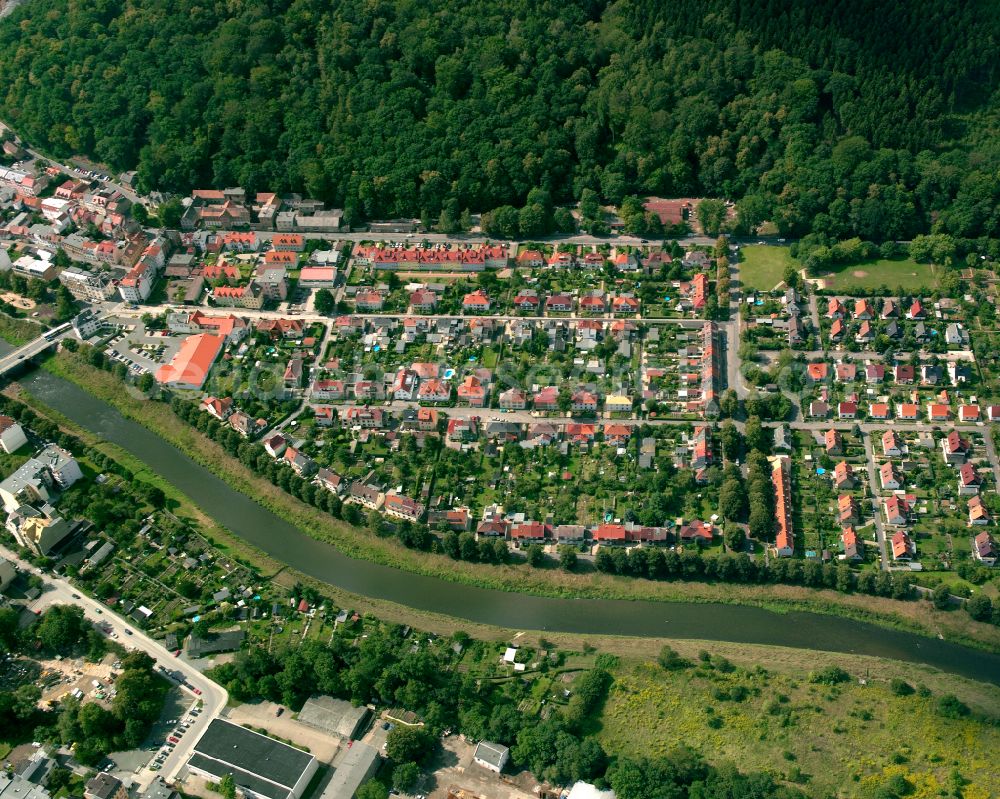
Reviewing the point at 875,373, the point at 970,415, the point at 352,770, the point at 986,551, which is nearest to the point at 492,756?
the point at 352,770

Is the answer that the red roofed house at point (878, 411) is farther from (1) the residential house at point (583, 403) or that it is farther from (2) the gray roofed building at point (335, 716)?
(2) the gray roofed building at point (335, 716)

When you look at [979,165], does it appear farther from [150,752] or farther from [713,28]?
[150,752]

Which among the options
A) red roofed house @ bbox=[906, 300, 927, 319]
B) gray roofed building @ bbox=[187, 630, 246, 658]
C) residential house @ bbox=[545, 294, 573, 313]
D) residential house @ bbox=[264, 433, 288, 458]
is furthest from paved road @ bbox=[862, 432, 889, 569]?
residential house @ bbox=[264, 433, 288, 458]

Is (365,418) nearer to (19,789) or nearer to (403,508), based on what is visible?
(403,508)

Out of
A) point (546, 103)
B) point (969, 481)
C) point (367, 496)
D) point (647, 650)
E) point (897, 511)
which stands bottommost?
point (647, 650)

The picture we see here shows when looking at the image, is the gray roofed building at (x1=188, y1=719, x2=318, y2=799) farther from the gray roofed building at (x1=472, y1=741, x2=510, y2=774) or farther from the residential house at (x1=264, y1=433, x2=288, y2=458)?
the residential house at (x1=264, y1=433, x2=288, y2=458)

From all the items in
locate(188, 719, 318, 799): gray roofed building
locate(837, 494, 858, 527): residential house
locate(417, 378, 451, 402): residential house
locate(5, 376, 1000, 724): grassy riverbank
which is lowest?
locate(188, 719, 318, 799): gray roofed building
